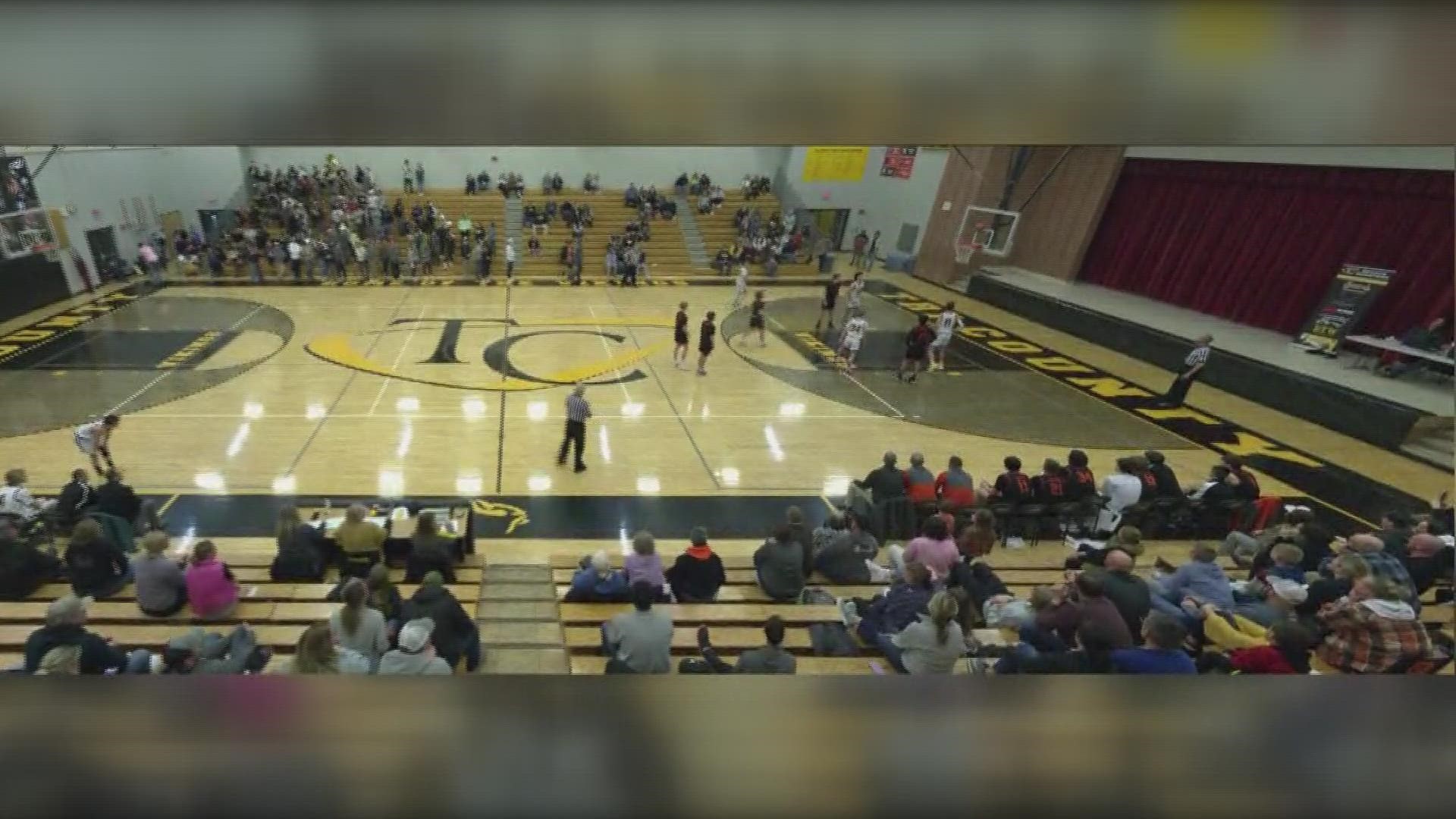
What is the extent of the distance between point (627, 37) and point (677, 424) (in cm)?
1230

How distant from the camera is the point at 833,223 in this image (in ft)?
114

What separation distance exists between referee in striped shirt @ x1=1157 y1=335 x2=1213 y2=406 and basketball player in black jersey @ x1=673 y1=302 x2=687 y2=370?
30.5 ft

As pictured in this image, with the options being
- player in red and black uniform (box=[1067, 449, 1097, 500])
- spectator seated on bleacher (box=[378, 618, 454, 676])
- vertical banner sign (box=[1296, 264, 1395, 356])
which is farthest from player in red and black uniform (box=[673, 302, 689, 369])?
vertical banner sign (box=[1296, 264, 1395, 356])

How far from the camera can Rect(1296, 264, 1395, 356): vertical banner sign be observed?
1518 cm

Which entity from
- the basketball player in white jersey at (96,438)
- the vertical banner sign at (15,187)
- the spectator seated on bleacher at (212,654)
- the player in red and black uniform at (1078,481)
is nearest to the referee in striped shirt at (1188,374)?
the player in red and black uniform at (1078,481)

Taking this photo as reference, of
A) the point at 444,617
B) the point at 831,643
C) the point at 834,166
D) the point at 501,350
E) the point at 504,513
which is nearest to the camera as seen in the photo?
the point at 444,617

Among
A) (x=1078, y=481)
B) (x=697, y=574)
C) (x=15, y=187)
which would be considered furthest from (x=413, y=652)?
(x=15, y=187)

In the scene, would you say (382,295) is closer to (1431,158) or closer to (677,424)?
(677,424)

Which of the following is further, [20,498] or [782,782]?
[20,498]

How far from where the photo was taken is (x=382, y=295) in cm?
2256

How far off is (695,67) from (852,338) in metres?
16.1

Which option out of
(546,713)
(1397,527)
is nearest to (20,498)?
(546,713)

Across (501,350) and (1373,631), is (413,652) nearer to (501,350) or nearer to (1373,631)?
(1373,631)

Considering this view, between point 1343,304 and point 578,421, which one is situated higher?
point 1343,304
